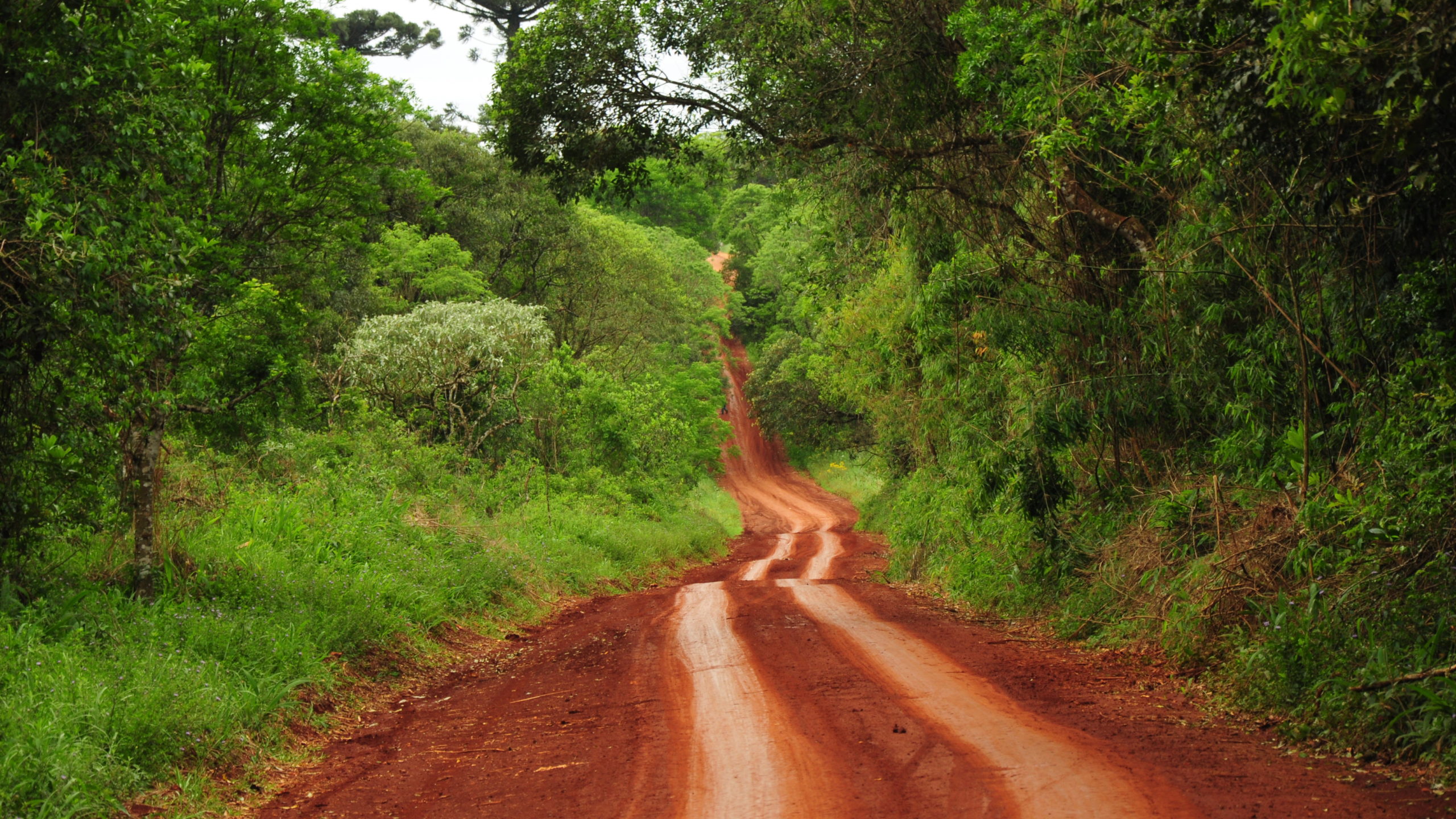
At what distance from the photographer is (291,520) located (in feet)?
37.1

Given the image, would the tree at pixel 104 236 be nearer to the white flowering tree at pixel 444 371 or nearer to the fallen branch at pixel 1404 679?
the fallen branch at pixel 1404 679

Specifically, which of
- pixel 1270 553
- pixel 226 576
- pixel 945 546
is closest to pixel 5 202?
pixel 226 576

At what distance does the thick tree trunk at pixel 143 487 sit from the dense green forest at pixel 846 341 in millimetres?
39

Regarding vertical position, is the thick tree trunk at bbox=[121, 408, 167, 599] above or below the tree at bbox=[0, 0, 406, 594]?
below

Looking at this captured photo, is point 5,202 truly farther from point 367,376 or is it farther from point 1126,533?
point 367,376

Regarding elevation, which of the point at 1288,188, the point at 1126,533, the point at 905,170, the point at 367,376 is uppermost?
the point at 905,170

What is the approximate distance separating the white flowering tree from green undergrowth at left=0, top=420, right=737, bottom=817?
1.89 metres

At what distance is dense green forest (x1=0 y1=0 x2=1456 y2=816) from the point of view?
614 cm

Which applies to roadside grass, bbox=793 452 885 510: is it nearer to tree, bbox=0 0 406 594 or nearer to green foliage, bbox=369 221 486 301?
green foliage, bbox=369 221 486 301

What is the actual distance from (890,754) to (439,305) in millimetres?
19810

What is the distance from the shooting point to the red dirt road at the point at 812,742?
525 cm

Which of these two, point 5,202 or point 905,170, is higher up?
point 905,170

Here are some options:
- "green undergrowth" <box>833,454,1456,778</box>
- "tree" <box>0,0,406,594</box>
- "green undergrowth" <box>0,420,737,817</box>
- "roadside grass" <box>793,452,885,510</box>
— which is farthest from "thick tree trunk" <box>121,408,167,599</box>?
"roadside grass" <box>793,452,885,510</box>

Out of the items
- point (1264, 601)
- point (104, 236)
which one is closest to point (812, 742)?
point (1264, 601)
